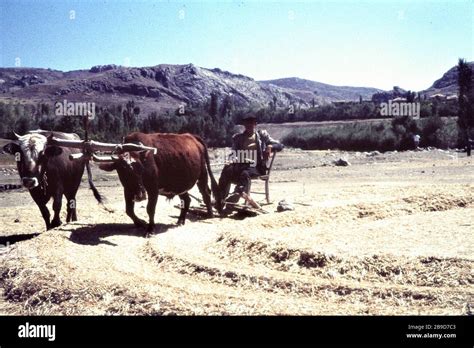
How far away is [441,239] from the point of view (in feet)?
24.9

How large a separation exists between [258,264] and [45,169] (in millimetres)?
4457

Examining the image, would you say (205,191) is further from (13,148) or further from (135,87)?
(135,87)

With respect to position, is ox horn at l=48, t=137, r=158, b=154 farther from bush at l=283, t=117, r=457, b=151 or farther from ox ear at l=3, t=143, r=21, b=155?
bush at l=283, t=117, r=457, b=151

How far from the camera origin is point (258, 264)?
271 inches

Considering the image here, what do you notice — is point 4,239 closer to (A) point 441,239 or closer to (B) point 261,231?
(B) point 261,231

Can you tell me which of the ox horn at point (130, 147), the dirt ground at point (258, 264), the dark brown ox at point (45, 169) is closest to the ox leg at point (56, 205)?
the dark brown ox at point (45, 169)

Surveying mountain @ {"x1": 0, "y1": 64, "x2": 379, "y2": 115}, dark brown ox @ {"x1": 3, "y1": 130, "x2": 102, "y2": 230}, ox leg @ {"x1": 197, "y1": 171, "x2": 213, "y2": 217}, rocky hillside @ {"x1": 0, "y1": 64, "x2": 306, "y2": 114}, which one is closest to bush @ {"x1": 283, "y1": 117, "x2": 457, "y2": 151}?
ox leg @ {"x1": 197, "y1": 171, "x2": 213, "y2": 217}

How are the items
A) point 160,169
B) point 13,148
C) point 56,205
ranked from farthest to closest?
point 160,169
point 56,205
point 13,148

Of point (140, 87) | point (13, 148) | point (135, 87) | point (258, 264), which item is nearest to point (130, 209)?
point (13, 148)

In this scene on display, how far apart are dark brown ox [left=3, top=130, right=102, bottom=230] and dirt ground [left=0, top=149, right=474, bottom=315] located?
62 cm

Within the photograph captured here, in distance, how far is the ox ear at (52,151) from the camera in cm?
872

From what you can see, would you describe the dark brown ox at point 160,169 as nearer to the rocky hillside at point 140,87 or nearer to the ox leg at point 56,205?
the ox leg at point 56,205

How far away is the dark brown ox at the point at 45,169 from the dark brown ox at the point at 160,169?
2.90 ft
